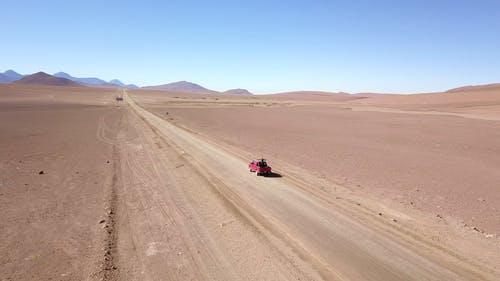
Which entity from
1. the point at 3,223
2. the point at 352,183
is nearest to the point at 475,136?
the point at 352,183

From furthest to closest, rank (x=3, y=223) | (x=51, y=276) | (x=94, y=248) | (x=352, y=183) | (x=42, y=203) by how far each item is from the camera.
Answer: (x=352, y=183)
(x=42, y=203)
(x=3, y=223)
(x=94, y=248)
(x=51, y=276)

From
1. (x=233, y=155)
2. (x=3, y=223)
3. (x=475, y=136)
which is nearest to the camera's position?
(x=3, y=223)

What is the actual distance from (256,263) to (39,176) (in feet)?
45.1

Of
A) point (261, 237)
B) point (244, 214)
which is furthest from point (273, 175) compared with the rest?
point (261, 237)

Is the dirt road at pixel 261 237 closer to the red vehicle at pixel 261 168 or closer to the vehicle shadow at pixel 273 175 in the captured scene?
the red vehicle at pixel 261 168

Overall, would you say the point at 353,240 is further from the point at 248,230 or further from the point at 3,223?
the point at 3,223

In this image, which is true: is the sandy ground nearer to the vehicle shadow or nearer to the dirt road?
the dirt road

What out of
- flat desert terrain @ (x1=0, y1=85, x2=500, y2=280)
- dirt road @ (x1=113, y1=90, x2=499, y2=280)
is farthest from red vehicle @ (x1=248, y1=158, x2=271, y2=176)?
dirt road @ (x1=113, y1=90, x2=499, y2=280)

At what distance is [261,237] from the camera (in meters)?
10.2

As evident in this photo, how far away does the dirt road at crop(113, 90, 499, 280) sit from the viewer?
834 cm

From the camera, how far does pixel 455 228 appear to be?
438 inches

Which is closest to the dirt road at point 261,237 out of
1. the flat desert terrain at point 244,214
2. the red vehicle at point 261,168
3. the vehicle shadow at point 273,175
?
the flat desert terrain at point 244,214

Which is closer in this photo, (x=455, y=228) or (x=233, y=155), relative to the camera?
(x=455, y=228)

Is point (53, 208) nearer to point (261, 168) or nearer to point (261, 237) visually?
point (261, 237)
